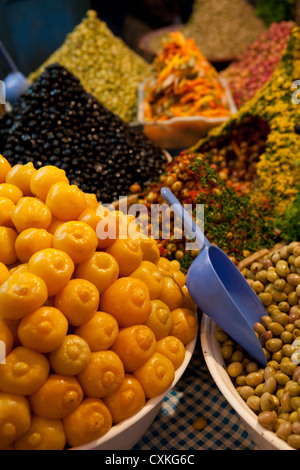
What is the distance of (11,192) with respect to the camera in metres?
1.15

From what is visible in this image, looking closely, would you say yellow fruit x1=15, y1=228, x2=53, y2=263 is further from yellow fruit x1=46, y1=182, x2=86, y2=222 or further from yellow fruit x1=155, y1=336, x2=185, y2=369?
yellow fruit x1=155, y1=336, x2=185, y2=369

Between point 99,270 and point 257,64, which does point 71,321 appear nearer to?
point 99,270

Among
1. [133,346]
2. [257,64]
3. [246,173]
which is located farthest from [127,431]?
[257,64]

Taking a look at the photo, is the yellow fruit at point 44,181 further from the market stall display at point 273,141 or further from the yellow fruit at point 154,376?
the market stall display at point 273,141

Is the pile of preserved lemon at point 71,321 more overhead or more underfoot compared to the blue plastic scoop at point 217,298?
more overhead

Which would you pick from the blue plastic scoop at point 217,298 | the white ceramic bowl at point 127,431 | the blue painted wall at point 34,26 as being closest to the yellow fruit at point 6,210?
the blue plastic scoop at point 217,298

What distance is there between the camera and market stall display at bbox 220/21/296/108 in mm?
2958

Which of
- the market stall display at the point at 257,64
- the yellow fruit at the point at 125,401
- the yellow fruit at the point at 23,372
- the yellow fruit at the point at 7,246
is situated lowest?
the market stall display at the point at 257,64

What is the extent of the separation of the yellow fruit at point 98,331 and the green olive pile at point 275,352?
41cm

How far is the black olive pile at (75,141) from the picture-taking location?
6.17ft

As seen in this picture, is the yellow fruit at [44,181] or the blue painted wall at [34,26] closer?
the yellow fruit at [44,181]

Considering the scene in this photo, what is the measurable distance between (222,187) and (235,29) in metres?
2.79

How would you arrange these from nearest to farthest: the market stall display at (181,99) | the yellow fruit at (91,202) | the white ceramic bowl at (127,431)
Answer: the white ceramic bowl at (127,431) < the yellow fruit at (91,202) < the market stall display at (181,99)
